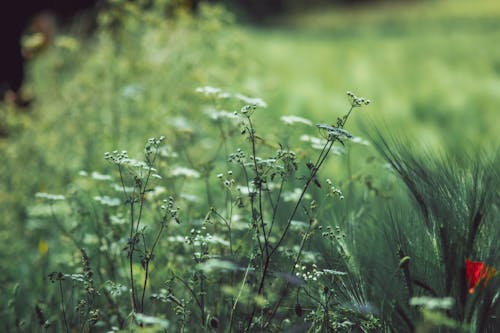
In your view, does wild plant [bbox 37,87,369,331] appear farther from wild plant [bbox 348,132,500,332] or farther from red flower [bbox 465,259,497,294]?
red flower [bbox 465,259,497,294]

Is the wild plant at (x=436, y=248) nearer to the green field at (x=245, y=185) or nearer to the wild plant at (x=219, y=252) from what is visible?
the green field at (x=245, y=185)

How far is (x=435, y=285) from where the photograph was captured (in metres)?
0.87

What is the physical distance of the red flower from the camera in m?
0.81

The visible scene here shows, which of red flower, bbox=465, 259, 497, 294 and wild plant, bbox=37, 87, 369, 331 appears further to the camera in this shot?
wild plant, bbox=37, 87, 369, 331

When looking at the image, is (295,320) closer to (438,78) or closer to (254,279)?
(254,279)

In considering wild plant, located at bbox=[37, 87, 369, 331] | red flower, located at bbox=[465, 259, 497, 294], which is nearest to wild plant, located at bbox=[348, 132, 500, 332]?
red flower, located at bbox=[465, 259, 497, 294]

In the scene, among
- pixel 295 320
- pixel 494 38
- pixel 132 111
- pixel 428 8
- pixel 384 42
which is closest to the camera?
pixel 295 320

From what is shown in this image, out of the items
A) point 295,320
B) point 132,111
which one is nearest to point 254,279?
point 295,320

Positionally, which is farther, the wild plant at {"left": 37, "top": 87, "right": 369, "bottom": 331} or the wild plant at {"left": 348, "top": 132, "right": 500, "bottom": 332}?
the wild plant at {"left": 37, "top": 87, "right": 369, "bottom": 331}

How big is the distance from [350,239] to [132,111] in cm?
203

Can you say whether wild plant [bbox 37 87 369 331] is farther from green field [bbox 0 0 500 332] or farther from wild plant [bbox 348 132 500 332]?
wild plant [bbox 348 132 500 332]

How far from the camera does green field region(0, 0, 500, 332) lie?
0.91 meters

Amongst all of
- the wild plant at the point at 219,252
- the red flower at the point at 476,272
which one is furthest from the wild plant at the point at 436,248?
the wild plant at the point at 219,252

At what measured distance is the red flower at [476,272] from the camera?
2.66ft
